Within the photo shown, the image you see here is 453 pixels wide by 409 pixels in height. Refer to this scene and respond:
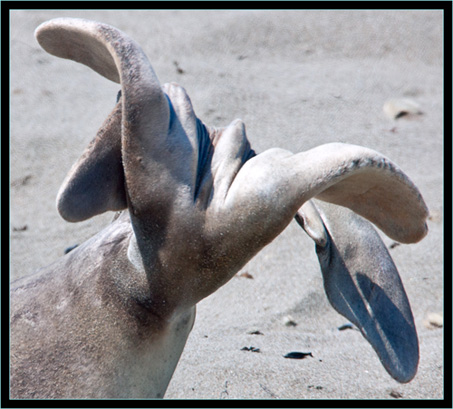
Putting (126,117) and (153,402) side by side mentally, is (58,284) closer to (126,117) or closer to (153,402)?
(153,402)

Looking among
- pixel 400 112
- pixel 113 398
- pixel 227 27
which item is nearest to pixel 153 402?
pixel 113 398

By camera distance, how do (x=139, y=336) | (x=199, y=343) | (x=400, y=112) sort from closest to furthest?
1. (x=139, y=336)
2. (x=199, y=343)
3. (x=400, y=112)

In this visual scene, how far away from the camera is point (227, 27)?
4328mm

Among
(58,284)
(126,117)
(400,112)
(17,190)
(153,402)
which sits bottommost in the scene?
(400,112)

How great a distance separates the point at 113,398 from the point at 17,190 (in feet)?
7.15

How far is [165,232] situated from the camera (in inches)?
50.6

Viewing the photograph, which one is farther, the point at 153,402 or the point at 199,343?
the point at 199,343

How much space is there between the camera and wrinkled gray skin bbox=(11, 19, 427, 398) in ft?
4.06

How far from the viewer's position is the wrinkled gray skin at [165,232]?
124 cm

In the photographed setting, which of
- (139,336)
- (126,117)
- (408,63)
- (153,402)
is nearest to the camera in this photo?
(126,117)

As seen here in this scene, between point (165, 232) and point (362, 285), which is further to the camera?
point (362, 285)

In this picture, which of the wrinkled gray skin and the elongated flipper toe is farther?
the elongated flipper toe

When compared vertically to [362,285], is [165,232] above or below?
above

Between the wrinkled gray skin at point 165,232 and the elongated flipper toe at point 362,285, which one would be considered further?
the elongated flipper toe at point 362,285
